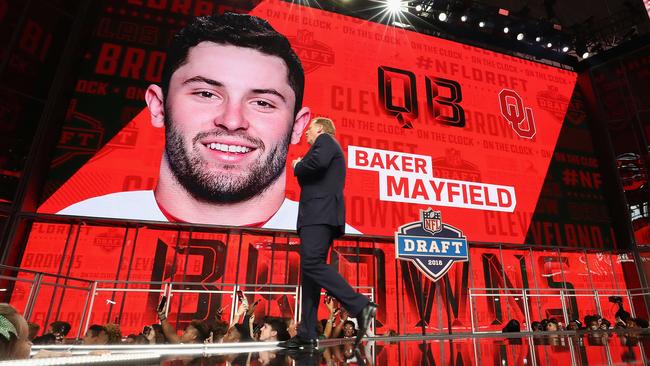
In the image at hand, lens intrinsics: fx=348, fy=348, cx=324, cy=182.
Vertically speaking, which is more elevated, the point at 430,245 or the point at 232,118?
the point at 232,118

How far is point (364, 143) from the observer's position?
6.03 metres

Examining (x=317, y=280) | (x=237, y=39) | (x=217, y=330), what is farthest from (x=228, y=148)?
(x=317, y=280)

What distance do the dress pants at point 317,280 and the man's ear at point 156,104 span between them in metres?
4.46

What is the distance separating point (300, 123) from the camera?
5785mm

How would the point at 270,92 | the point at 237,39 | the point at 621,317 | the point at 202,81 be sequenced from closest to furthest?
the point at 621,317 → the point at 202,81 → the point at 270,92 → the point at 237,39

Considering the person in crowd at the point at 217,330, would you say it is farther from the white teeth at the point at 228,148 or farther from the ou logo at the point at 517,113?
the ou logo at the point at 517,113

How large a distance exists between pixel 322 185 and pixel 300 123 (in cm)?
421

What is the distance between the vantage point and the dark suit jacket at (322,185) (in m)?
1.66

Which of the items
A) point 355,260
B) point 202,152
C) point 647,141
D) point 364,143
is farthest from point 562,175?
point 202,152

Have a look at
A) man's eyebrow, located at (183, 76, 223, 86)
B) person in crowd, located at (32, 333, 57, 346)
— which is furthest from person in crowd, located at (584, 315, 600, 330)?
man's eyebrow, located at (183, 76, 223, 86)

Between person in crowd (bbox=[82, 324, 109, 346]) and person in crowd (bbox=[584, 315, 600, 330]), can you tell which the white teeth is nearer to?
person in crowd (bbox=[82, 324, 109, 346])

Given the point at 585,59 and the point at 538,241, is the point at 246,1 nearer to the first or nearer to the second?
the point at 538,241

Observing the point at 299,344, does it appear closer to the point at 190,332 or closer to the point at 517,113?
the point at 190,332

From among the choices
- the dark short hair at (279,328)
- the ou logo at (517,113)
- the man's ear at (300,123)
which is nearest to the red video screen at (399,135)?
the ou logo at (517,113)
